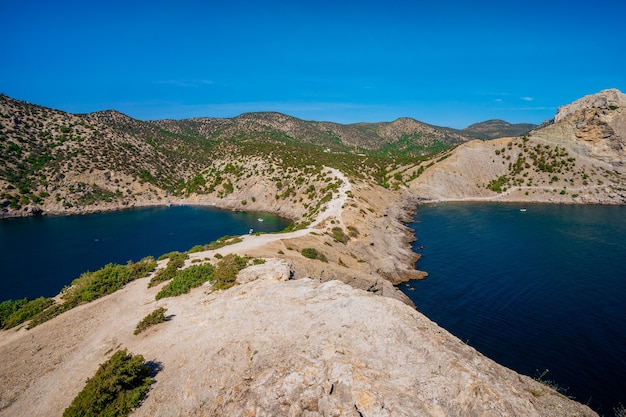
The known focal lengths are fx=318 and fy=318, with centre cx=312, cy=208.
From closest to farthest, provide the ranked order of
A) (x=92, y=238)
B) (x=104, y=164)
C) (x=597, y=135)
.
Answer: (x=92, y=238)
(x=104, y=164)
(x=597, y=135)

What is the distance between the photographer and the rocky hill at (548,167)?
106 meters

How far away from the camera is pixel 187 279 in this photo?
26328 mm

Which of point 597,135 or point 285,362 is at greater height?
point 597,135

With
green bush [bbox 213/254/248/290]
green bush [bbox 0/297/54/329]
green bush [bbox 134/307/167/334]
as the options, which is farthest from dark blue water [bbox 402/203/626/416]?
green bush [bbox 0/297/54/329]

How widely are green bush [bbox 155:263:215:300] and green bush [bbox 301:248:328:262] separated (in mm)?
12287

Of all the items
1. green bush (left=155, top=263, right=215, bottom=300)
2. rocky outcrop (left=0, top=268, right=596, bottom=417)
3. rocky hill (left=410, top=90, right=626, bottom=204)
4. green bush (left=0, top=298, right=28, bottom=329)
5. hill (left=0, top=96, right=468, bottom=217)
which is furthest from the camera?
rocky hill (left=410, top=90, right=626, bottom=204)

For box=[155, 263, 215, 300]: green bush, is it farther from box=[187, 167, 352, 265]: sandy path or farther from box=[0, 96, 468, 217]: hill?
box=[0, 96, 468, 217]: hill

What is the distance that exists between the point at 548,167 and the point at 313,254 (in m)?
114

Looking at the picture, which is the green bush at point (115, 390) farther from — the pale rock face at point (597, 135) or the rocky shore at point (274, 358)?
the pale rock face at point (597, 135)

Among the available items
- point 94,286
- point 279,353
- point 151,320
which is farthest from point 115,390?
point 94,286

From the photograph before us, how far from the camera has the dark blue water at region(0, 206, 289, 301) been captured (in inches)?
1844

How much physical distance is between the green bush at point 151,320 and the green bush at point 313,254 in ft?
61.2

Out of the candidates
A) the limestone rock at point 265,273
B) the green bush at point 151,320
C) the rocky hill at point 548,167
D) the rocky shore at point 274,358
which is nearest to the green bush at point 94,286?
the rocky shore at point 274,358

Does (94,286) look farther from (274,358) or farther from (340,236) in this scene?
(340,236)
